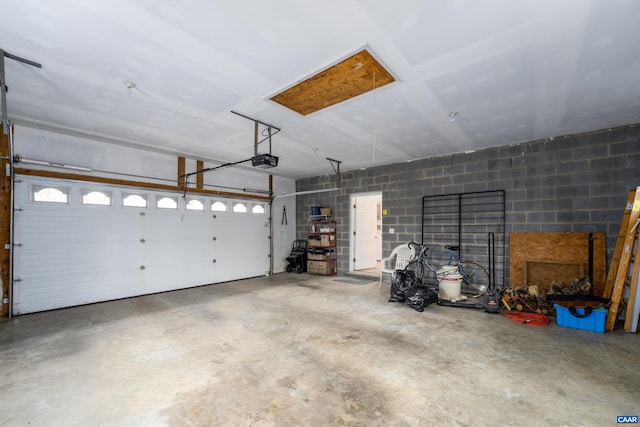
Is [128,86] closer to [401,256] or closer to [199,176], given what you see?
[199,176]

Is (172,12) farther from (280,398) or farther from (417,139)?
(417,139)

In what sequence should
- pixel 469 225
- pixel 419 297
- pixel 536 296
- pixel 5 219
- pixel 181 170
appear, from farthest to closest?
pixel 181 170 < pixel 469 225 < pixel 419 297 < pixel 536 296 < pixel 5 219

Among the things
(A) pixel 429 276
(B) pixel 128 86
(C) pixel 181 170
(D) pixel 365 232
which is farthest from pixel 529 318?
(C) pixel 181 170

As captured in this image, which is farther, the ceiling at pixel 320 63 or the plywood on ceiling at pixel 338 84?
the plywood on ceiling at pixel 338 84

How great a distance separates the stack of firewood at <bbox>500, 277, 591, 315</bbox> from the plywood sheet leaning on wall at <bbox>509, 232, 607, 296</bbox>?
0.88ft

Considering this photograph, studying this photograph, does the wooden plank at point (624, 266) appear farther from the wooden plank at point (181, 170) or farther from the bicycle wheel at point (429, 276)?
the wooden plank at point (181, 170)

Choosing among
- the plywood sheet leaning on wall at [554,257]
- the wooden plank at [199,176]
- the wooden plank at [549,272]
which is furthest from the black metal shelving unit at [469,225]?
the wooden plank at [199,176]

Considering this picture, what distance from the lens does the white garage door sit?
4.29m

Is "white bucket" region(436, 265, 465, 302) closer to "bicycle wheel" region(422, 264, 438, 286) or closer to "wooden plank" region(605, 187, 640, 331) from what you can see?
"bicycle wheel" region(422, 264, 438, 286)

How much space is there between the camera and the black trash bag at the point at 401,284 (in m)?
4.75

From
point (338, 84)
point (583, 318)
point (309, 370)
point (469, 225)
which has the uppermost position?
point (338, 84)

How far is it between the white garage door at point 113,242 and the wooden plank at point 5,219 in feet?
0.28

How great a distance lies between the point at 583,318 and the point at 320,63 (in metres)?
4.45

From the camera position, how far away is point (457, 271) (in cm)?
484
